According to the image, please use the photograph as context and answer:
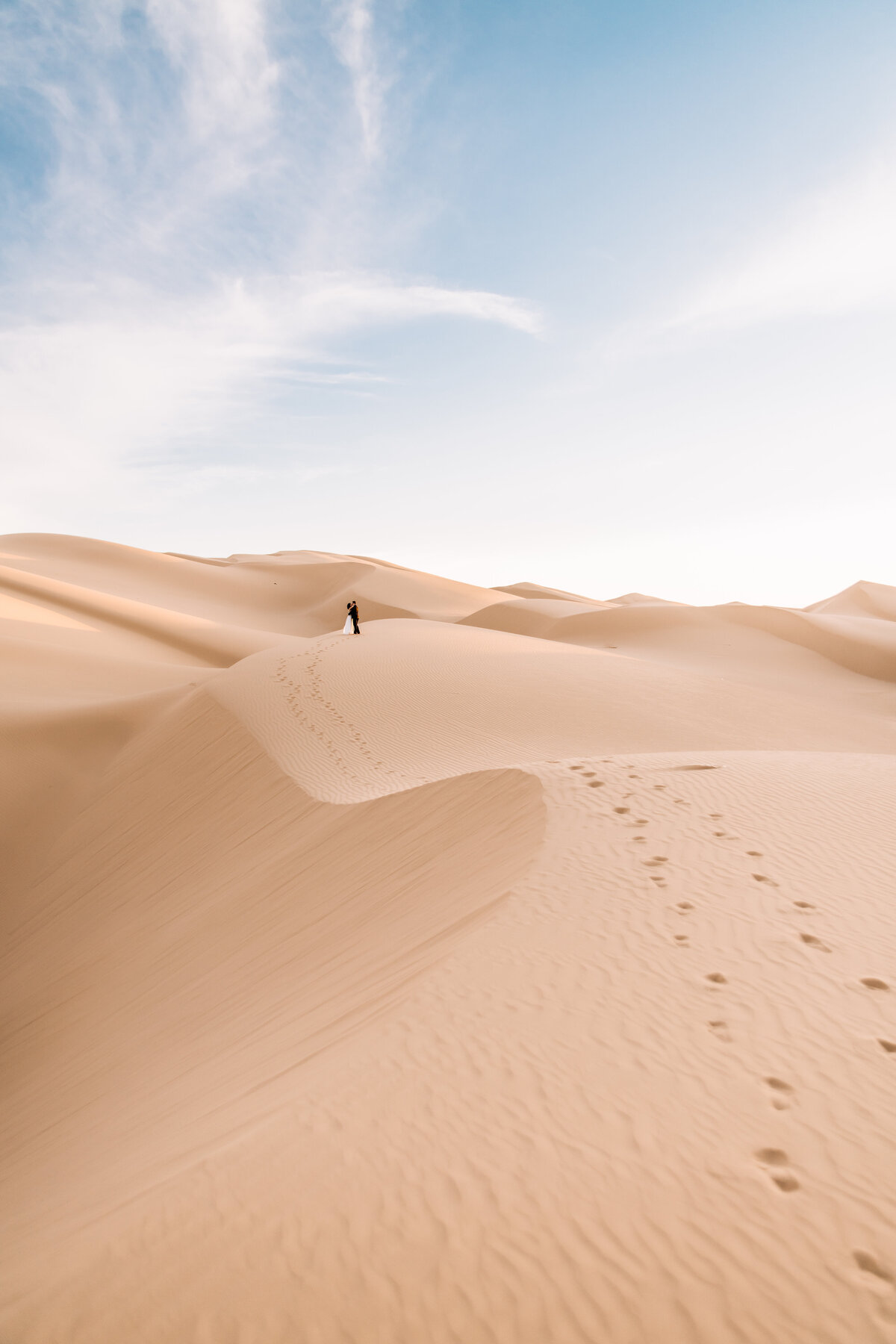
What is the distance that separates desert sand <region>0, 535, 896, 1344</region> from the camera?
2.35 m

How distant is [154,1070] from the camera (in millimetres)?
5035

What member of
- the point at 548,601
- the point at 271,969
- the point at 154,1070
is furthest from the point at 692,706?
the point at 548,601

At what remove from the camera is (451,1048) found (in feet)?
11.2

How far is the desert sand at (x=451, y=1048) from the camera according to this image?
2.35 metres

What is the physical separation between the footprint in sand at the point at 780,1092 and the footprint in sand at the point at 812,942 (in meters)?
1.26

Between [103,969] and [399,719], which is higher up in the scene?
[399,719]

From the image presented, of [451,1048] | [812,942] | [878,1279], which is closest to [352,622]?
[812,942]

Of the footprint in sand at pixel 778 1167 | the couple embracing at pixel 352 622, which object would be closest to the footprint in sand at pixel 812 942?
the footprint in sand at pixel 778 1167

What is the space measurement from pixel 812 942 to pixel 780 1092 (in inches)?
55.4

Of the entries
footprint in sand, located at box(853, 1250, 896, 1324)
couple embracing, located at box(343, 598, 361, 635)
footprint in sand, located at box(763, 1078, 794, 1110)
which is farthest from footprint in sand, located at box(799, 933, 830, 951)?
couple embracing, located at box(343, 598, 361, 635)

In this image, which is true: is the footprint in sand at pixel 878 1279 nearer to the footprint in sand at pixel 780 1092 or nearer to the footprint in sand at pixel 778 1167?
the footprint in sand at pixel 778 1167

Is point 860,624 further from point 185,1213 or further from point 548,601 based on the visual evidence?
point 185,1213

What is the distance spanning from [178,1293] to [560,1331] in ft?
4.06

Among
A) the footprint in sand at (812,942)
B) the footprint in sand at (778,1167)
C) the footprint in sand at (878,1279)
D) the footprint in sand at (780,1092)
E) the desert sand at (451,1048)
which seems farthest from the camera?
the footprint in sand at (812,942)
